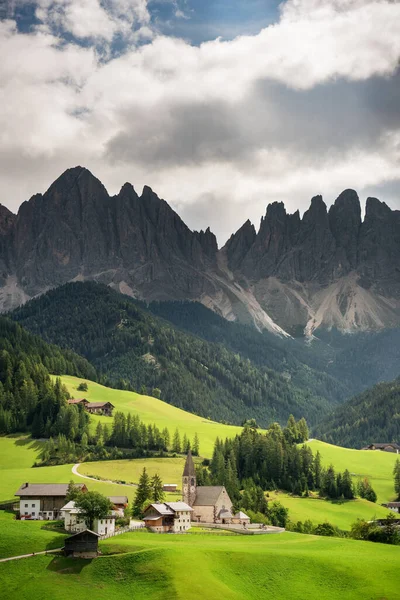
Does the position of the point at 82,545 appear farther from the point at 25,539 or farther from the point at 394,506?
the point at 394,506

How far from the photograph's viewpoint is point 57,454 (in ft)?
619

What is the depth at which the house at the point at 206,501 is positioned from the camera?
132500 millimetres

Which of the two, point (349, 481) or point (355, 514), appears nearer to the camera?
point (355, 514)

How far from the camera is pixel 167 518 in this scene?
386 feet

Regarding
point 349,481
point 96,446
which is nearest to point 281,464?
point 349,481

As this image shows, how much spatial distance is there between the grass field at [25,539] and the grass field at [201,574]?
3464 mm

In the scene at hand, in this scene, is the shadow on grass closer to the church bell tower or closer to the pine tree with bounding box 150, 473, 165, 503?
the pine tree with bounding box 150, 473, 165, 503

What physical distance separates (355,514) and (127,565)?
80.5 meters

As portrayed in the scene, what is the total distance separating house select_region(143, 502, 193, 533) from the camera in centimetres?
11612

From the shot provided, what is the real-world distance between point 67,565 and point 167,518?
29538 millimetres

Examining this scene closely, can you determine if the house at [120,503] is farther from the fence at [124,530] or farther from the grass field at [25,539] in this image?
the grass field at [25,539]

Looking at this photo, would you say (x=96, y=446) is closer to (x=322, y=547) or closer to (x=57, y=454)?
(x=57, y=454)

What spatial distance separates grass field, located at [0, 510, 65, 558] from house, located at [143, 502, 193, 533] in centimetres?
1596

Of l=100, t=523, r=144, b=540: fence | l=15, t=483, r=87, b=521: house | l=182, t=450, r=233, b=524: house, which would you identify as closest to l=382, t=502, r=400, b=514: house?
l=182, t=450, r=233, b=524: house
